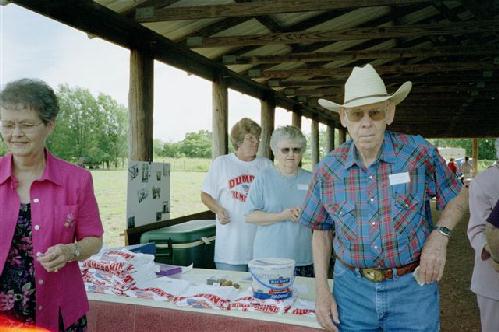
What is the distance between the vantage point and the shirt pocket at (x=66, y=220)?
1.93m

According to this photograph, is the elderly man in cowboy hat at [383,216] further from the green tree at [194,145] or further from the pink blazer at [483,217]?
the green tree at [194,145]

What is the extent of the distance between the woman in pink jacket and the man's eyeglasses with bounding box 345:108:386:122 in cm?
110

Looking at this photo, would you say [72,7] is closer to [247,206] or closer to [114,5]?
[114,5]

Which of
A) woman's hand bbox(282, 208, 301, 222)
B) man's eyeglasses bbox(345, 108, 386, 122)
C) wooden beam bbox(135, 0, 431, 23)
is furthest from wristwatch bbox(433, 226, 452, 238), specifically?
wooden beam bbox(135, 0, 431, 23)

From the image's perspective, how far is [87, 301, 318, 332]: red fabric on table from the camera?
7.52 ft

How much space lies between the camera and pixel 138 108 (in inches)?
197

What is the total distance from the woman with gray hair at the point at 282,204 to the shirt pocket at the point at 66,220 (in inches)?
54.1

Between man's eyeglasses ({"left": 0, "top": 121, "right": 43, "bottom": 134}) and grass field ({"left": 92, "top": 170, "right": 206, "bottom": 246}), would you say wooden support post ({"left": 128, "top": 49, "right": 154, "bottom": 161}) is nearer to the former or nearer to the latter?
man's eyeglasses ({"left": 0, "top": 121, "right": 43, "bottom": 134})

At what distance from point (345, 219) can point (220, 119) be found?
17.9 feet

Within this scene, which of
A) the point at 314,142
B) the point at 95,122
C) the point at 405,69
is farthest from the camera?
the point at 314,142

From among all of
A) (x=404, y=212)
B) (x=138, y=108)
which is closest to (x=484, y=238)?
(x=404, y=212)

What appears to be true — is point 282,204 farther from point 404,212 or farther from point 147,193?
point 147,193

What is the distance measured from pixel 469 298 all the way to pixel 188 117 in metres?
42.8

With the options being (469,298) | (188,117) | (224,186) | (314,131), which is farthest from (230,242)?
(188,117)
